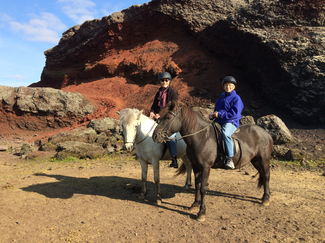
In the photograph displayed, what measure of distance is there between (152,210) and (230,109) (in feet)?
9.53

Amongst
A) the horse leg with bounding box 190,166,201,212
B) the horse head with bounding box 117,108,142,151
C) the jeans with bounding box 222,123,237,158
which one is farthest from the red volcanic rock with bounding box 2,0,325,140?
the horse head with bounding box 117,108,142,151

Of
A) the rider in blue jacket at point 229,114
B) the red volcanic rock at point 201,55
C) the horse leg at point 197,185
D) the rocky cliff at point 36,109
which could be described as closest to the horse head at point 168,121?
the rider in blue jacket at point 229,114

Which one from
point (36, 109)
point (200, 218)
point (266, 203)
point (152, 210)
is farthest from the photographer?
point (36, 109)

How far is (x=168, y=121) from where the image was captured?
4.07m

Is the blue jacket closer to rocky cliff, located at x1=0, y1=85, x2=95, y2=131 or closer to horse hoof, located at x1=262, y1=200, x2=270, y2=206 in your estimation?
horse hoof, located at x1=262, y1=200, x2=270, y2=206

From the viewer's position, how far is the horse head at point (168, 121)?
13.2 feet

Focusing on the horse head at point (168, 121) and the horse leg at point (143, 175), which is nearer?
the horse head at point (168, 121)

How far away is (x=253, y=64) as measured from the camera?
1612cm

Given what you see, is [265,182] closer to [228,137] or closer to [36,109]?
[228,137]

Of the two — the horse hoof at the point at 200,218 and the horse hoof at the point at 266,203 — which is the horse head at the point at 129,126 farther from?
the horse hoof at the point at 266,203

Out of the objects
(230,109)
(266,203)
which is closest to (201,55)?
(230,109)

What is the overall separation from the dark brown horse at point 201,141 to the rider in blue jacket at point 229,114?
0.76ft

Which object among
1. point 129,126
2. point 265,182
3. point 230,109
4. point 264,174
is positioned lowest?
point 265,182

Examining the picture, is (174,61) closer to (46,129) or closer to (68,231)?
(46,129)
